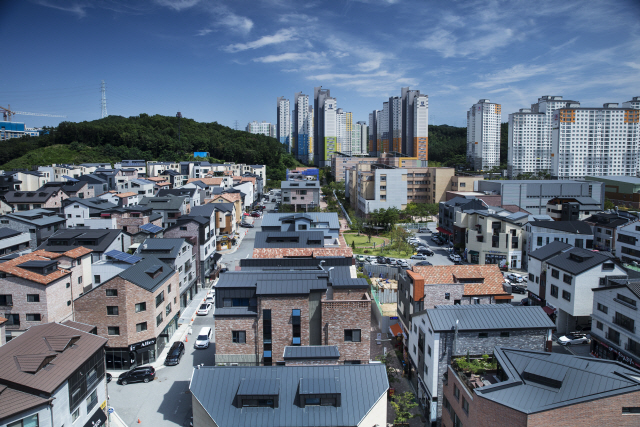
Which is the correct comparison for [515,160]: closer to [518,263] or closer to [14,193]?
[518,263]

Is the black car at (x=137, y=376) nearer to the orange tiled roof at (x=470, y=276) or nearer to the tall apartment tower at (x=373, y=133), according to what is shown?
the orange tiled roof at (x=470, y=276)

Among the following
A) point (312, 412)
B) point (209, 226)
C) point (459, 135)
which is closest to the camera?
point (312, 412)

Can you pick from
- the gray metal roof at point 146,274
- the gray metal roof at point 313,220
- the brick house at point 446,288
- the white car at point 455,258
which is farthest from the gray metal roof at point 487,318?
the white car at point 455,258

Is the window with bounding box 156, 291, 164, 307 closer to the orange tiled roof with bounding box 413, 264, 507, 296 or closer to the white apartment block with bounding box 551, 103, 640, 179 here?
the orange tiled roof with bounding box 413, 264, 507, 296

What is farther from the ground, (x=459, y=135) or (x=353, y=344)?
(x=459, y=135)

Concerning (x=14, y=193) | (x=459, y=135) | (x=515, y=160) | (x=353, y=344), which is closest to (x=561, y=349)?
(x=353, y=344)

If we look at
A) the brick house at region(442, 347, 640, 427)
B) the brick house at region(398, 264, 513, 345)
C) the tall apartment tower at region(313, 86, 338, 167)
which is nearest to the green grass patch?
the brick house at region(398, 264, 513, 345)
